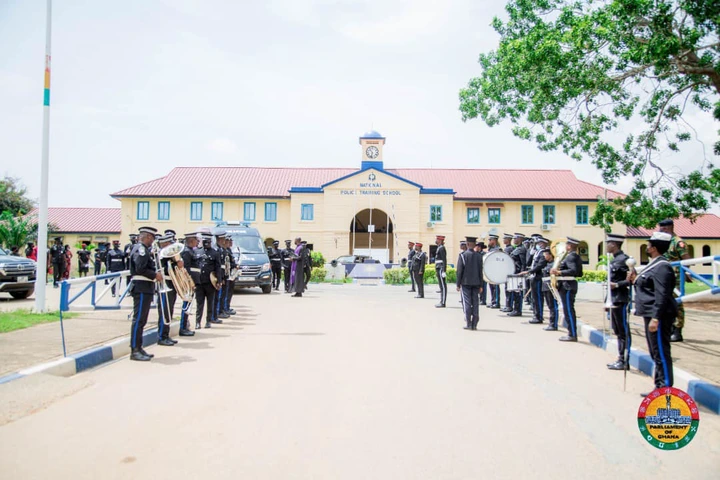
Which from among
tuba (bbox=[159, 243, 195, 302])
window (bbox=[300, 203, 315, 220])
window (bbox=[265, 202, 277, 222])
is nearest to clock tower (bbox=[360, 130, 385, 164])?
window (bbox=[300, 203, 315, 220])

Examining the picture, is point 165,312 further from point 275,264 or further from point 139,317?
point 275,264

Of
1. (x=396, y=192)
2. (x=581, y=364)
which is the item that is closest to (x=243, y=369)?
(x=581, y=364)

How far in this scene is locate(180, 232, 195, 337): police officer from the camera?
33.2 feet

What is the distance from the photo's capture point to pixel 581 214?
146 ft

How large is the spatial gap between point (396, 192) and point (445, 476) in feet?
132

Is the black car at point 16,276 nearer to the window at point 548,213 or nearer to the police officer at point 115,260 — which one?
the police officer at point 115,260

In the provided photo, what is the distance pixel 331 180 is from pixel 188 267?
36222 mm

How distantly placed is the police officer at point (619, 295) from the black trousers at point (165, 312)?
22.2 feet

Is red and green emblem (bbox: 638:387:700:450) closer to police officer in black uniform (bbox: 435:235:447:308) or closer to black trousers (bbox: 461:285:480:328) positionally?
black trousers (bbox: 461:285:480:328)

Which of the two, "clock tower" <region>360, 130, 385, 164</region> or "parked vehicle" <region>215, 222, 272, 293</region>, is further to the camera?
"clock tower" <region>360, 130, 385, 164</region>

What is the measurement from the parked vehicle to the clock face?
24.4 metres

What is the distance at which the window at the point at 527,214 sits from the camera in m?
44.4

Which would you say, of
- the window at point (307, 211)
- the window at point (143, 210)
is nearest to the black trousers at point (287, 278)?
the window at point (307, 211)

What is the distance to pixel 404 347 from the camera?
29.0 ft
